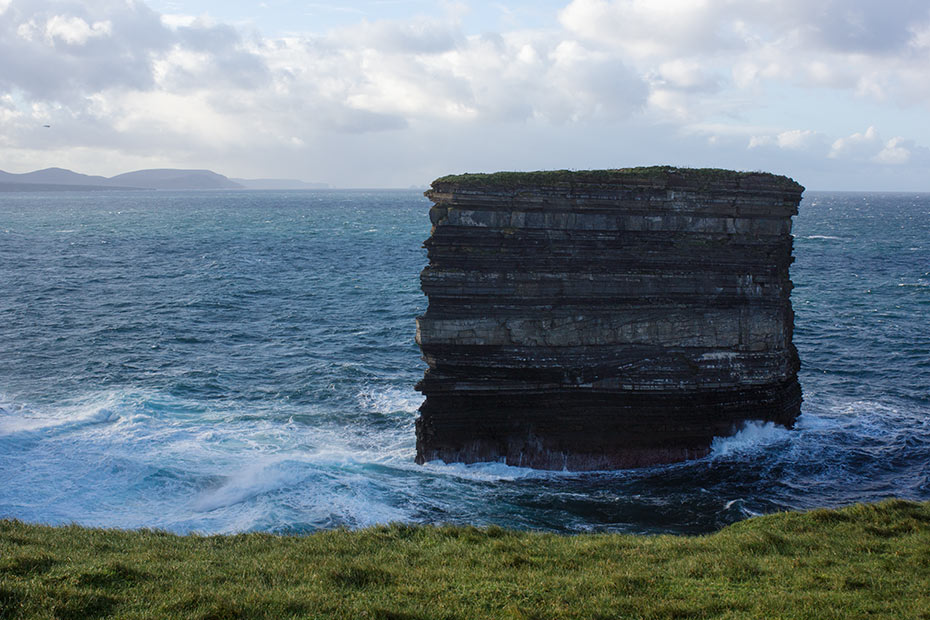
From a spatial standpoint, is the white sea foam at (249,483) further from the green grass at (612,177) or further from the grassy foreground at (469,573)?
the green grass at (612,177)

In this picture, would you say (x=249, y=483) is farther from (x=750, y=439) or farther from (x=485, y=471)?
(x=750, y=439)

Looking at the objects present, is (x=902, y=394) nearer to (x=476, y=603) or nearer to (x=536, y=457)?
(x=536, y=457)

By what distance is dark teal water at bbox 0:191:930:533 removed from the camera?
23.4 meters

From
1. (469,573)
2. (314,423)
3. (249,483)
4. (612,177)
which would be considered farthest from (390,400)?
(469,573)

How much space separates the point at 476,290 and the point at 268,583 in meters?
14.7

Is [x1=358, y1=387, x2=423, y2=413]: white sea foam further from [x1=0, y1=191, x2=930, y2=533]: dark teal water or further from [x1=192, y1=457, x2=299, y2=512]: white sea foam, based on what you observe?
[x1=192, y1=457, x2=299, y2=512]: white sea foam

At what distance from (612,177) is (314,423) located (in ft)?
52.1

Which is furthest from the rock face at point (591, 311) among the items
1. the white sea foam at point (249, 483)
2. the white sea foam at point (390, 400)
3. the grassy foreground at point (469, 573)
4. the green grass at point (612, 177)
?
the grassy foreground at point (469, 573)

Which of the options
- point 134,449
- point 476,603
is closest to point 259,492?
point 134,449

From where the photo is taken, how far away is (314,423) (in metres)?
31.0

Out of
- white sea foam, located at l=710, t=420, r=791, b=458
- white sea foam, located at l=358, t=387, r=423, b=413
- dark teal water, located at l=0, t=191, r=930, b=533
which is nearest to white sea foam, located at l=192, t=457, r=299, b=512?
dark teal water, located at l=0, t=191, r=930, b=533

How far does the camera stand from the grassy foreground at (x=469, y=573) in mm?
12500

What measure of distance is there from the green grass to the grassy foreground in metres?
12.9

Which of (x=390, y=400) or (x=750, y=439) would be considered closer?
(x=750, y=439)
